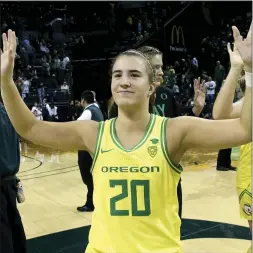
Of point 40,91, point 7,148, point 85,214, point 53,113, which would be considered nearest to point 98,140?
point 7,148

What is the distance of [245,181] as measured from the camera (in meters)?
2.69

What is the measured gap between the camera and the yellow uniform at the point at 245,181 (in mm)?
2676

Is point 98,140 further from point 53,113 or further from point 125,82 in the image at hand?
point 53,113

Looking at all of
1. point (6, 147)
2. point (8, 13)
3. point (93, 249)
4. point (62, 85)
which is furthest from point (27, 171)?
point (8, 13)

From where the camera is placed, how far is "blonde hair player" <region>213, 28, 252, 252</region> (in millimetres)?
2125

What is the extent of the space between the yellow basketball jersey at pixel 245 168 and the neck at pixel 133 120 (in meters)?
1.09

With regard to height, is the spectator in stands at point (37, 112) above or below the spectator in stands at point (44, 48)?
below

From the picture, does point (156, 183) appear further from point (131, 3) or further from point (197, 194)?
point (131, 3)

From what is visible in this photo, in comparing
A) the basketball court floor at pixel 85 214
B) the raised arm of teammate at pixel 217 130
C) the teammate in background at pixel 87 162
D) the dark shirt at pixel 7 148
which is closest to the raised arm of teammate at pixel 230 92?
the raised arm of teammate at pixel 217 130

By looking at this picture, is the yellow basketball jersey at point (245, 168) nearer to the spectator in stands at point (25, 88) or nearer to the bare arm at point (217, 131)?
the bare arm at point (217, 131)

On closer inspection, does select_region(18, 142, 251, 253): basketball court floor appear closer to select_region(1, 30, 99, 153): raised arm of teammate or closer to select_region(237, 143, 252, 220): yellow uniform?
select_region(237, 143, 252, 220): yellow uniform

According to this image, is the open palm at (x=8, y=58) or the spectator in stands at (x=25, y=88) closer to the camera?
Answer: the open palm at (x=8, y=58)

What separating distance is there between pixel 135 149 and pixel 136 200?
22cm

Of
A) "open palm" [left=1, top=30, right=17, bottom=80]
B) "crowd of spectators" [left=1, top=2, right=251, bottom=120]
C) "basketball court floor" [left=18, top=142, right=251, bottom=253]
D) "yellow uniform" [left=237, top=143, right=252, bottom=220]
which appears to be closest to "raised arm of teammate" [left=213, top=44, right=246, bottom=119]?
"yellow uniform" [left=237, top=143, right=252, bottom=220]
